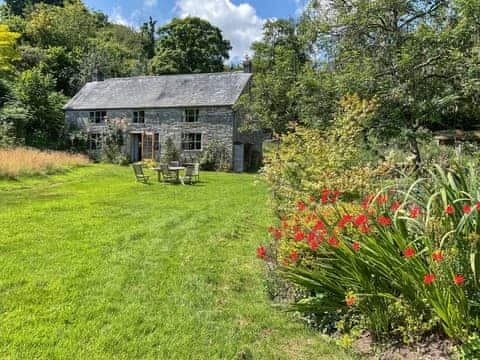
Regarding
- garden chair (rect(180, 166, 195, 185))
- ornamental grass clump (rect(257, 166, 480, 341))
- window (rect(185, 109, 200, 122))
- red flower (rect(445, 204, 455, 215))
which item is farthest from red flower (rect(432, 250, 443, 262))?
window (rect(185, 109, 200, 122))

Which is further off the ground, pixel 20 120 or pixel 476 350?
pixel 20 120

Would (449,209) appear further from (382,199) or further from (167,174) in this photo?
(167,174)

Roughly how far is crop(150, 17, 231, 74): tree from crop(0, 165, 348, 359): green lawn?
31.7 meters

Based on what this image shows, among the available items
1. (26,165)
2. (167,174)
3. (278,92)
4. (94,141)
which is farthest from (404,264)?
(94,141)

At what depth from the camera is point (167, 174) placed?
14188 mm

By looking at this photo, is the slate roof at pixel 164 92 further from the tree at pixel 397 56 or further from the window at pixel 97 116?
the tree at pixel 397 56

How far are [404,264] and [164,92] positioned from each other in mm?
23049

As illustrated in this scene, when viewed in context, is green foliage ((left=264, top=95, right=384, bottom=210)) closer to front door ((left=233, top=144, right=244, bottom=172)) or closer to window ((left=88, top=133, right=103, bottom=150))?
front door ((left=233, top=144, right=244, bottom=172))

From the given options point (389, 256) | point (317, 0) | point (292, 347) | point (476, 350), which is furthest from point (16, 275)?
point (317, 0)

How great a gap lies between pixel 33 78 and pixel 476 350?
1073 inches

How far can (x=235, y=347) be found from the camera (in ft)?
9.93

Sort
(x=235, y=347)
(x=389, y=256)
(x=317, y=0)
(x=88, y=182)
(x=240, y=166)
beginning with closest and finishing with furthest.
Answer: (x=389, y=256) → (x=235, y=347) → (x=317, y=0) → (x=88, y=182) → (x=240, y=166)

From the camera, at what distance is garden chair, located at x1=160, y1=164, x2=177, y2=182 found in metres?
14.0

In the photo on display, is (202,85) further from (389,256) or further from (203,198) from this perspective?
(389,256)
